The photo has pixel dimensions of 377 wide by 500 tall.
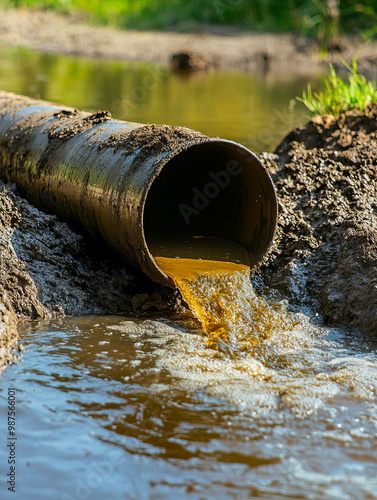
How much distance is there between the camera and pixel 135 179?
423 cm

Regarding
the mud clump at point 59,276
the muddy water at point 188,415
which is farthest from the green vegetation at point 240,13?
the muddy water at point 188,415

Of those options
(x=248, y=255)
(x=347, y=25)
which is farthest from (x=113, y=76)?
(x=248, y=255)

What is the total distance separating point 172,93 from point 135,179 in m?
9.74

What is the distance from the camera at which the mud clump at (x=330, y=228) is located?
455cm

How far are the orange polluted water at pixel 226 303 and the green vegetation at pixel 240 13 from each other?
16.3 metres

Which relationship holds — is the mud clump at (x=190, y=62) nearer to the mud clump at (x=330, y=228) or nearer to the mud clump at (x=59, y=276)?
the mud clump at (x=330, y=228)

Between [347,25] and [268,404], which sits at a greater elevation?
[347,25]

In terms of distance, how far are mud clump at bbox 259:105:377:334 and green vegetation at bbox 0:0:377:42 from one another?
14.3m

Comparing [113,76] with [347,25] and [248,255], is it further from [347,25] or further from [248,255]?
[248,255]

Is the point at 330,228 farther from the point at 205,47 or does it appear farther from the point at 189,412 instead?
the point at 205,47

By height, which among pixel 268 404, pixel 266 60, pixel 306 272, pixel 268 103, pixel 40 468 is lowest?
pixel 40 468

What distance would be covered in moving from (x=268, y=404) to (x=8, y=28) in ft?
76.4

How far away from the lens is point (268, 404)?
3406 millimetres

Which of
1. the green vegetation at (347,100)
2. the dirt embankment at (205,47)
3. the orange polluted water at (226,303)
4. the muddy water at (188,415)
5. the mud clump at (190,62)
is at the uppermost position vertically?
the dirt embankment at (205,47)
